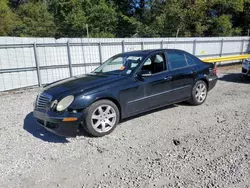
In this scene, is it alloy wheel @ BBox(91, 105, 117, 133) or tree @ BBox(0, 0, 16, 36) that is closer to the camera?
alloy wheel @ BBox(91, 105, 117, 133)

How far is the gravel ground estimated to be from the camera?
103 inches

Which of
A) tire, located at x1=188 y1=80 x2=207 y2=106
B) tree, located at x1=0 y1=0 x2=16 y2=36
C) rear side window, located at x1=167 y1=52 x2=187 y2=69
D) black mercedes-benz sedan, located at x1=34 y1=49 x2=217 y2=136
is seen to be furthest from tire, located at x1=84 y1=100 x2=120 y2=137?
tree, located at x1=0 y1=0 x2=16 y2=36

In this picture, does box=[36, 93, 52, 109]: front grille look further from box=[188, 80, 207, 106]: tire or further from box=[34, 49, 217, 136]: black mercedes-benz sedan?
box=[188, 80, 207, 106]: tire

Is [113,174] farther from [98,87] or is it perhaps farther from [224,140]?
[224,140]

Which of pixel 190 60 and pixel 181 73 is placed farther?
pixel 190 60

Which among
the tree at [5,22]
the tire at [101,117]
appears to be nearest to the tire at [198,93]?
the tire at [101,117]

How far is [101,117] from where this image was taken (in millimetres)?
3785

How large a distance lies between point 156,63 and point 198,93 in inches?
60.2

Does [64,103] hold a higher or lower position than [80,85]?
lower

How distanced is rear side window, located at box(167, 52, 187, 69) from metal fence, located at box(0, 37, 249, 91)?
528 centimetres

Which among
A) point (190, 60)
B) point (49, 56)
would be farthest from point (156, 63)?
point (49, 56)

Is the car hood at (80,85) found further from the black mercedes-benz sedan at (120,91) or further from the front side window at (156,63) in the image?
the front side window at (156,63)

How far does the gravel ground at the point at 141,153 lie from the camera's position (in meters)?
2.62

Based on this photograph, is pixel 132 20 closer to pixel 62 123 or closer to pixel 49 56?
pixel 49 56
